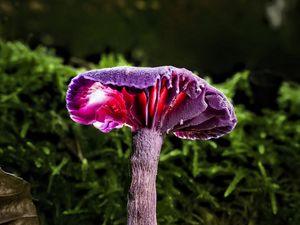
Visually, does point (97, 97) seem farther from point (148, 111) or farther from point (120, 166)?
point (120, 166)

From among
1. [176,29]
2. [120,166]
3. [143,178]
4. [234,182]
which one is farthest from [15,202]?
[176,29]

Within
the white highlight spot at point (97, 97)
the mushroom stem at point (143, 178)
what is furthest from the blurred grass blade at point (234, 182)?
the white highlight spot at point (97, 97)

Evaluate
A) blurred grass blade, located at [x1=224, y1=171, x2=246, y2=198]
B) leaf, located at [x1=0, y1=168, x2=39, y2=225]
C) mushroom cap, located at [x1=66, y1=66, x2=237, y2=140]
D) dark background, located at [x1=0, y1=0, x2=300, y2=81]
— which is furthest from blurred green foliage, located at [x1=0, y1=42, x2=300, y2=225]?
dark background, located at [x1=0, y1=0, x2=300, y2=81]

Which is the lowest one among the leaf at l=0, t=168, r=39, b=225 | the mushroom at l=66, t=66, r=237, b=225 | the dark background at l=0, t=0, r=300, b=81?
the leaf at l=0, t=168, r=39, b=225

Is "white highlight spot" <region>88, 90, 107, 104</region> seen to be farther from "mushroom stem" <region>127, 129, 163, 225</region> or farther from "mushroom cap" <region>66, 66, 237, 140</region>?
"mushroom stem" <region>127, 129, 163, 225</region>

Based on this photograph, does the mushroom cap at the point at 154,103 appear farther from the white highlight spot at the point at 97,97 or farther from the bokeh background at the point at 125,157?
the bokeh background at the point at 125,157
